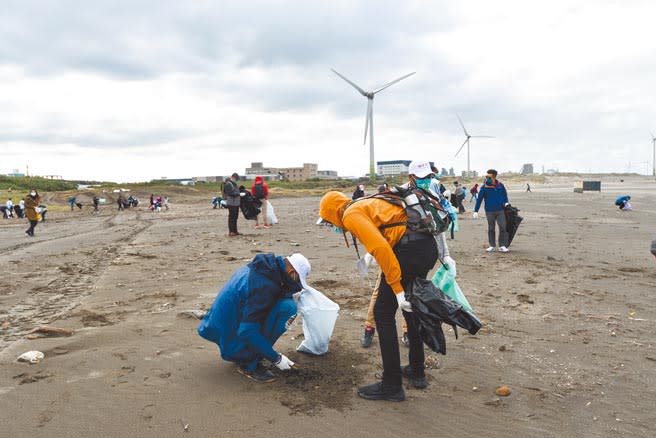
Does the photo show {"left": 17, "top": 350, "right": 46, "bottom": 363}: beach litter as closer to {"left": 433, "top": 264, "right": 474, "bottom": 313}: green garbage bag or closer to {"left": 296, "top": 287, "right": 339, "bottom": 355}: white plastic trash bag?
{"left": 296, "top": 287, "right": 339, "bottom": 355}: white plastic trash bag

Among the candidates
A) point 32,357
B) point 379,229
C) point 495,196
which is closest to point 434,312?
point 379,229

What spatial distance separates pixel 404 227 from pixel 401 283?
448 mm

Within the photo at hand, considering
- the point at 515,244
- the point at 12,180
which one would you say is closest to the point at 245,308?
the point at 515,244

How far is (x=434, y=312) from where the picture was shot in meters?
3.48

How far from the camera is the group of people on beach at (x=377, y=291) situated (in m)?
3.46

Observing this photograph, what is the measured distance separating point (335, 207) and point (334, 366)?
157cm

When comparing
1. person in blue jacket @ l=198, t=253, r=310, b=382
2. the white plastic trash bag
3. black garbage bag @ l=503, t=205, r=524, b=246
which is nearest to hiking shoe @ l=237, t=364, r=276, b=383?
person in blue jacket @ l=198, t=253, r=310, b=382

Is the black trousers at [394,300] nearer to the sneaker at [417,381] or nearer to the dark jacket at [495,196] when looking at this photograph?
the sneaker at [417,381]

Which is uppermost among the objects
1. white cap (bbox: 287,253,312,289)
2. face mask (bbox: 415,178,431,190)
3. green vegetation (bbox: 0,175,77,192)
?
green vegetation (bbox: 0,175,77,192)

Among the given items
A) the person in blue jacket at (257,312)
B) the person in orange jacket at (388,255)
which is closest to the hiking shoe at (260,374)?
the person in blue jacket at (257,312)

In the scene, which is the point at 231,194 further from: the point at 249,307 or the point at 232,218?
the point at 249,307

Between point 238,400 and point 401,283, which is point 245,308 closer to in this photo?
point 238,400

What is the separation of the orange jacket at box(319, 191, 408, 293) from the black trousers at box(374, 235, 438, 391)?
0.46ft

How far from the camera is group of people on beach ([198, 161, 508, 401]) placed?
346 centimetres
